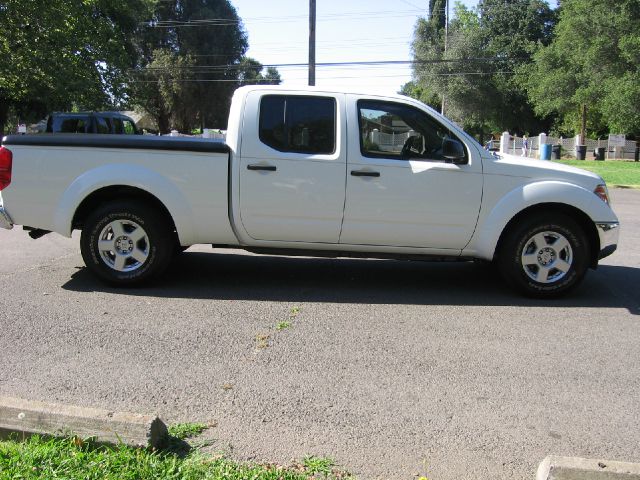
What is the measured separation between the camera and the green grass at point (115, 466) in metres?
2.72

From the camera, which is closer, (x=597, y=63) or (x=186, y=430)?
(x=186, y=430)

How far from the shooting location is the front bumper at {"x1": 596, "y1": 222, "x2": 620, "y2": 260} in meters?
5.82

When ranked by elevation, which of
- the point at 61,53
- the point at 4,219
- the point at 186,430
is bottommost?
the point at 186,430

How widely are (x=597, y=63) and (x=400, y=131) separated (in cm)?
3669

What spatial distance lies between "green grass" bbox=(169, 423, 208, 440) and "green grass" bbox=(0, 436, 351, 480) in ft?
0.77

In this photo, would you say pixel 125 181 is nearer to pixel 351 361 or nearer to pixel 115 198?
pixel 115 198

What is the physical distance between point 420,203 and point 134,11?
3160cm

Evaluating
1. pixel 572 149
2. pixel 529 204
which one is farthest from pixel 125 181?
pixel 572 149

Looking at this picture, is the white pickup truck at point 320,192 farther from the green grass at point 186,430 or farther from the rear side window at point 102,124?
the rear side window at point 102,124

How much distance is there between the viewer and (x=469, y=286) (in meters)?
6.49

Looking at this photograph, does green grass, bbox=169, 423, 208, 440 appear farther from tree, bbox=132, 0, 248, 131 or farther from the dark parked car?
tree, bbox=132, 0, 248, 131

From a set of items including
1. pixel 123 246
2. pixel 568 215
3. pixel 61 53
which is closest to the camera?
pixel 568 215

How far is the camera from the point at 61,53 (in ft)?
81.3

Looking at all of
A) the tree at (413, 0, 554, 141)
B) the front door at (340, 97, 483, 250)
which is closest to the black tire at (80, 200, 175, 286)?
the front door at (340, 97, 483, 250)
